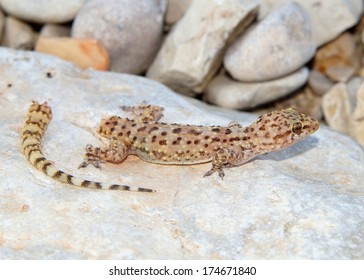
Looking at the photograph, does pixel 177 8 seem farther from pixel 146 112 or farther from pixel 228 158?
pixel 228 158

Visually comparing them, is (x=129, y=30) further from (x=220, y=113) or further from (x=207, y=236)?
(x=207, y=236)

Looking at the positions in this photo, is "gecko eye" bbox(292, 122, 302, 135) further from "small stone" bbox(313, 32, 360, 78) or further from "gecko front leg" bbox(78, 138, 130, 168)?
"small stone" bbox(313, 32, 360, 78)

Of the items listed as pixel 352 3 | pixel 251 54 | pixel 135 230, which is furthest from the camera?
pixel 352 3

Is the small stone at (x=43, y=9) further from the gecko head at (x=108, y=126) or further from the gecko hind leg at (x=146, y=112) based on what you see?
the gecko head at (x=108, y=126)

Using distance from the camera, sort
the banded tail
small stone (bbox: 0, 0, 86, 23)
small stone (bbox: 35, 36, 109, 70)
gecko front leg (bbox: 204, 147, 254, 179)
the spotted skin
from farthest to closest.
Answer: small stone (bbox: 0, 0, 86, 23), small stone (bbox: 35, 36, 109, 70), the spotted skin, gecko front leg (bbox: 204, 147, 254, 179), the banded tail

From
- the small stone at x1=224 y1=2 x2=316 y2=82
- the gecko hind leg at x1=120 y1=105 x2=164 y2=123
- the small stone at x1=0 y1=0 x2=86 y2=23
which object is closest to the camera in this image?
the gecko hind leg at x1=120 y1=105 x2=164 y2=123

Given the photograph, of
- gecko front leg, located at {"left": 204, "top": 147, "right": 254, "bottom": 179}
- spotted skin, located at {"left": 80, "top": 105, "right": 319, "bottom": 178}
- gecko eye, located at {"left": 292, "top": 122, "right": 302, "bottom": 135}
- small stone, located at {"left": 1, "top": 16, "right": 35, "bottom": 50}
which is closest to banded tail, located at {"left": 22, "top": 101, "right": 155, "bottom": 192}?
spotted skin, located at {"left": 80, "top": 105, "right": 319, "bottom": 178}

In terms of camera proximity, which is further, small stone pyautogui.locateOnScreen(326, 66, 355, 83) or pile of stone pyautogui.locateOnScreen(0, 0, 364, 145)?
small stone pyautogui.locateOnScreen(326, 66, 355, 83)
